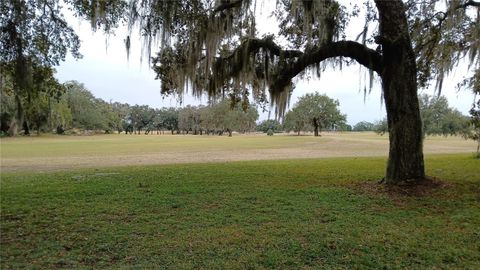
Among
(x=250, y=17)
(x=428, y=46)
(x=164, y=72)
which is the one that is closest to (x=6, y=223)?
(x=164, y=72)

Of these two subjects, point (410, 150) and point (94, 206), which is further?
point (410, 150)

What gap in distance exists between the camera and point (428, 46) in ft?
34.3

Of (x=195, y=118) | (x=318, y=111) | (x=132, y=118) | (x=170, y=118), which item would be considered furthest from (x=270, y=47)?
(x=132, y=118)

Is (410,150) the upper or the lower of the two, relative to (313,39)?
lower

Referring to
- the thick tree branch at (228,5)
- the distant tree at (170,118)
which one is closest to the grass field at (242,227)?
the thick tree branch at (228,5)

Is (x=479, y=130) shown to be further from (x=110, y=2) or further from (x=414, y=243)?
(x=110, y=2)

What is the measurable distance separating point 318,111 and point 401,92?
235ft

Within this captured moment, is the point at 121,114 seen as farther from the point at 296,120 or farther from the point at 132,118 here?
the point at 296,120

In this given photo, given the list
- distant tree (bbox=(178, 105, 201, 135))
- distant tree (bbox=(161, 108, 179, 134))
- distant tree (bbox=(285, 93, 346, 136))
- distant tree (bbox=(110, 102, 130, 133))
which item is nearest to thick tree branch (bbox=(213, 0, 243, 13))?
distant tree (bbox=(285, 93, 346, 136))

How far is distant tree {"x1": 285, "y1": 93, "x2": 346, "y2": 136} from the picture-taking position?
252 feet

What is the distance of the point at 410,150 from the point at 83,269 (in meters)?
6.98

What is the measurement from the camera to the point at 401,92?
812 centimetres

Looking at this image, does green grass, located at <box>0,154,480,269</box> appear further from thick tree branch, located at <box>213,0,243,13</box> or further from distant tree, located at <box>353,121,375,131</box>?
distant tree, located at <box>353,121,375,131</box>

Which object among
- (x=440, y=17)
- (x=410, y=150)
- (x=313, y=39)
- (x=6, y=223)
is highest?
(x=440, y=17)
